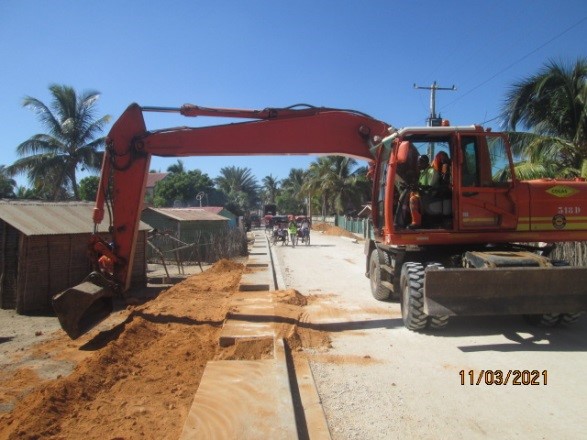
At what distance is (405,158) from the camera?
6570 mm

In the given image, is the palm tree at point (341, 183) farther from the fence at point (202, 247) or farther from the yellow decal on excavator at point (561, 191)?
the yellow decal on excavator at point (561, 191)

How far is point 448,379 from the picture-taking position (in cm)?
502

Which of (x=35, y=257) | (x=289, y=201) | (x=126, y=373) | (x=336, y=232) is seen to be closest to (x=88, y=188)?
(x=336, y=232)

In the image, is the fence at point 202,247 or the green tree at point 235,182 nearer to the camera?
the fence at point 202,247

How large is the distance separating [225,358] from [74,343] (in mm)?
3252

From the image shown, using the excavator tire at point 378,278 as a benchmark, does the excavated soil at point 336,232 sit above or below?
below

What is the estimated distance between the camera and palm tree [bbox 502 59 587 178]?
14508 millimetres

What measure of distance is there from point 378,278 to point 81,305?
5.48 meters

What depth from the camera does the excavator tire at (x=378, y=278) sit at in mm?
9312

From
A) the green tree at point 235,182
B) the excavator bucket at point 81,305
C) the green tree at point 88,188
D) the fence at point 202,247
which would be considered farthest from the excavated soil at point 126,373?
the green tree at point 235,182

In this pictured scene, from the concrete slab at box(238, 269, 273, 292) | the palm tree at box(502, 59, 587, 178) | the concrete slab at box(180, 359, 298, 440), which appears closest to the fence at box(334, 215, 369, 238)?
the palm tree at box(502, 59, 587, 178)

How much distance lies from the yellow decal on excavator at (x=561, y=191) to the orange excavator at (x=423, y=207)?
0.02 metres

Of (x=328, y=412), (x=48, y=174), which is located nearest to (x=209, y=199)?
(x=48, y=174)
